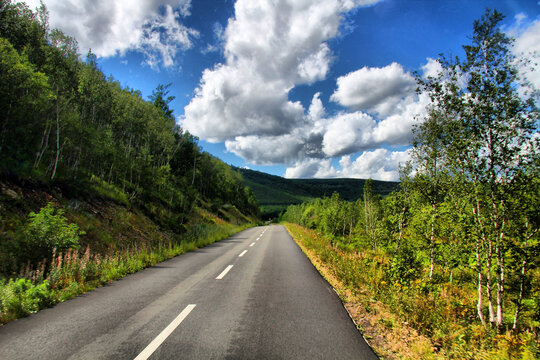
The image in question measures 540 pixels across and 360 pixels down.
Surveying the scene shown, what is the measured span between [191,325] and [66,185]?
1553 cm

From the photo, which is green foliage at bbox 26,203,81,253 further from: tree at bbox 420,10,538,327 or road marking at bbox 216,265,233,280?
tree at bbox 420,10,538,327

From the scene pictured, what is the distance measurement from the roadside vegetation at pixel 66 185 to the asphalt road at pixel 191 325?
109 centimetres

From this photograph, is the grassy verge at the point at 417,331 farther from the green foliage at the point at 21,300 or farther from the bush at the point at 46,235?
the bush at the point at 46,235

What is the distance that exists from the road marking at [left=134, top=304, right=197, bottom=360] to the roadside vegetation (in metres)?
2.82

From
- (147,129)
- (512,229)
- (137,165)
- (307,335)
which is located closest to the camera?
(307,335)

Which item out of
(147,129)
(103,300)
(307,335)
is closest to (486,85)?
(307,335)

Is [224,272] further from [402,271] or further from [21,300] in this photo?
[402,271]

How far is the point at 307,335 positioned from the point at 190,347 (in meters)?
1.75

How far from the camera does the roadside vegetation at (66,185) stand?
681cm

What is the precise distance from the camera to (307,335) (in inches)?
152

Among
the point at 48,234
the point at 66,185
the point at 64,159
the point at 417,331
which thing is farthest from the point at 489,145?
the point at 64,159

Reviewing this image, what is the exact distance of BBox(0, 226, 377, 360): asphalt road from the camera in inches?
130

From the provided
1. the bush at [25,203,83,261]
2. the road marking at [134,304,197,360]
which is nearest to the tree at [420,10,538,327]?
the road marking at [134,304,197,360]

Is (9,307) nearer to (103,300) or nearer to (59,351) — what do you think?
(103,300)
